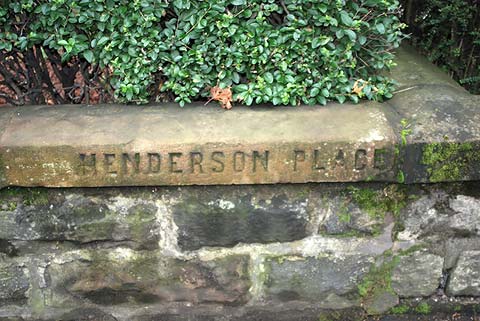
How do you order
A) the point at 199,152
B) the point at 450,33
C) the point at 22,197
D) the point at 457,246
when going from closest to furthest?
the point at 199,152 < the point at 22,197 < the point at 457,246 < the point at 450,33

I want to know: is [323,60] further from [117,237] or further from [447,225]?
[117,237]

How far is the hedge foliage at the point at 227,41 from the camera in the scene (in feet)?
6.72

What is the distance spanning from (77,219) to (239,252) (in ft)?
2.29

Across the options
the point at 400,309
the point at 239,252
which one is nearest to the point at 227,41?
the point at 239,252

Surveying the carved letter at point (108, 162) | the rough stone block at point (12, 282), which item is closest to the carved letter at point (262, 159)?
the carved letter at point (108, 162)

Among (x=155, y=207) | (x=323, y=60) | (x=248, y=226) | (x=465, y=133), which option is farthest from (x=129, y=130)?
(x=465, y=133)

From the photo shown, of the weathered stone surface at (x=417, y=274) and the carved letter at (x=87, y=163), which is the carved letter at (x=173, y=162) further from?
the weathered stone surface at (x=417, y=274)

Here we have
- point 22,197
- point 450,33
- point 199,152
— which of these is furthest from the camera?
point 450,33

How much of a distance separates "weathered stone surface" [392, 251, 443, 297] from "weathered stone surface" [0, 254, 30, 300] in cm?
164

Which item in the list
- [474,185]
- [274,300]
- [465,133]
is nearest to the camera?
[465,133]

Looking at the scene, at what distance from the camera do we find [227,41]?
212 centimetres

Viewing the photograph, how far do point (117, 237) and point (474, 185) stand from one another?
1.52 meters

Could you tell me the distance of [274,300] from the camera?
224 cm

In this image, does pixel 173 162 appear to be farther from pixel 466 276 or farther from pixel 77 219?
pixel 466 276
